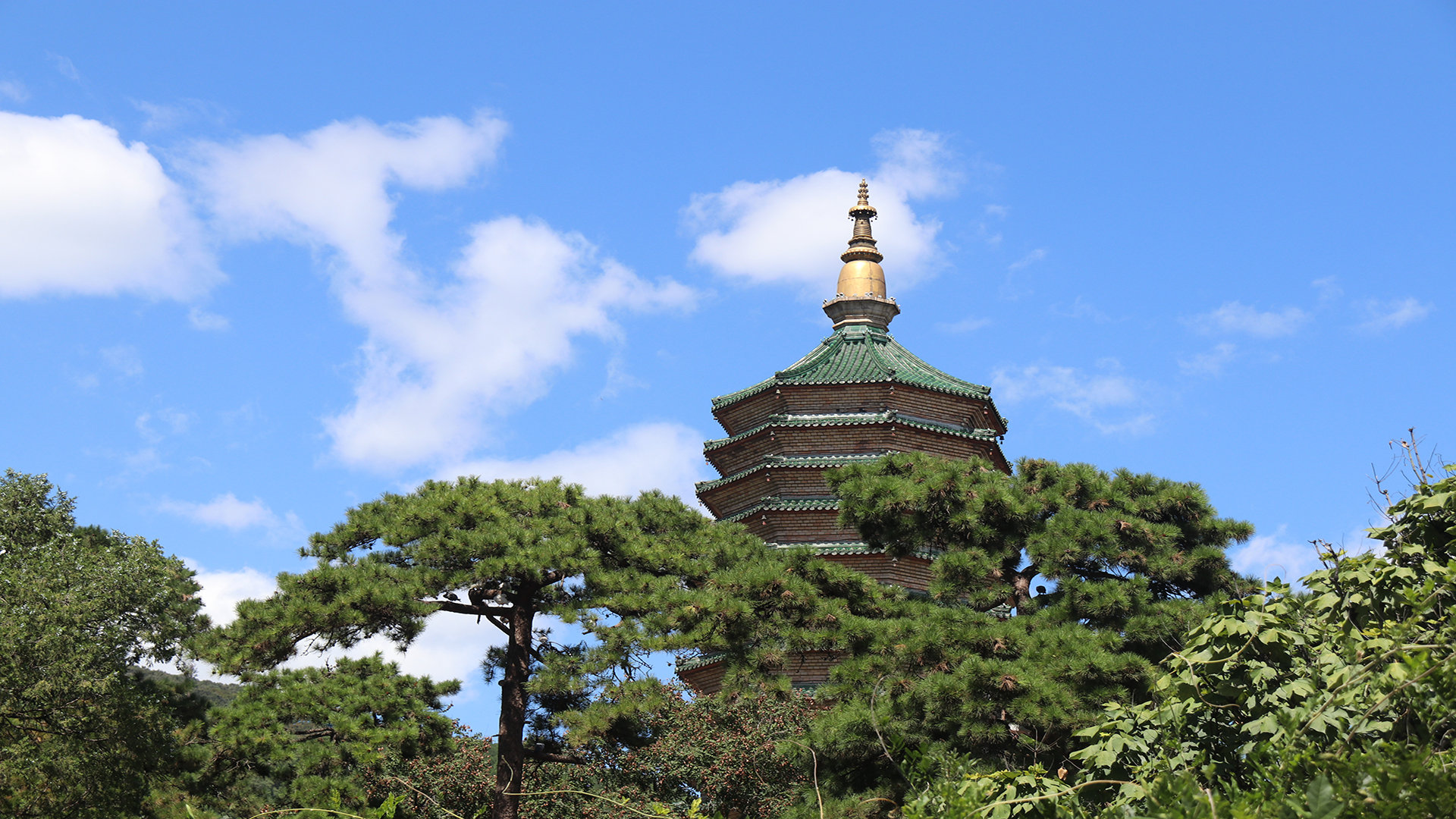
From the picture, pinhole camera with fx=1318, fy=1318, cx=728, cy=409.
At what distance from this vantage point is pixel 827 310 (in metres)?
25.1

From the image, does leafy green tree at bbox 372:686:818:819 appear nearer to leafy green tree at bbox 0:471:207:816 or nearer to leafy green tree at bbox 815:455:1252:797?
leafy green tree at bbox 815:455:1252:797

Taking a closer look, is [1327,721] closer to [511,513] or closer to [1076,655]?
[1076,655]

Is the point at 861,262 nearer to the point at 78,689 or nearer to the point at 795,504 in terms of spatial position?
the point at 795,504

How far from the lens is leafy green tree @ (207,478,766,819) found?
1423cm

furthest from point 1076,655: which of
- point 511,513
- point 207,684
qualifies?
point 207,684

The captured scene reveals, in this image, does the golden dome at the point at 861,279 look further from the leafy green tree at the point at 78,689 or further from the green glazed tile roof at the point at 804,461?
the leafy green tree at the point at 78,689

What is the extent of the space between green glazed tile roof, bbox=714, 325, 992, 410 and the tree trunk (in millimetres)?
Answer: 8097

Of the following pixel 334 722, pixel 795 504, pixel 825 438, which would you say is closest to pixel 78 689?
pixel 334 722

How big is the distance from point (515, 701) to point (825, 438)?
859 centimetres

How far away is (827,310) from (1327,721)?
20546mm

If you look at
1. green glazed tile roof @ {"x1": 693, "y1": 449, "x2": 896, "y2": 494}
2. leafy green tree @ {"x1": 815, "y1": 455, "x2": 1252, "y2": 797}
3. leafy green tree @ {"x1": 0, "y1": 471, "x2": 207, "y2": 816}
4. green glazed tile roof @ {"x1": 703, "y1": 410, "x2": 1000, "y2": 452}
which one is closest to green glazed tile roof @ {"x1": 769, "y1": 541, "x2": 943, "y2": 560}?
green glazed tile roof @ {"x1": 693, "y1": 449, "x2": 896, "y2": 494}

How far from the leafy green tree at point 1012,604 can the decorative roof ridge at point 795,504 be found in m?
4.84

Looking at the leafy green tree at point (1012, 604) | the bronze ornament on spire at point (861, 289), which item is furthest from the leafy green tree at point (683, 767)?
the bronze ornament on spire at point (861, 289)

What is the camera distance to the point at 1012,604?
1534 centimetres
